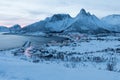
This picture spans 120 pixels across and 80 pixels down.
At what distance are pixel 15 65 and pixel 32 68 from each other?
79 cm

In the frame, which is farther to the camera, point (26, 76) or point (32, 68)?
point (32, 68)

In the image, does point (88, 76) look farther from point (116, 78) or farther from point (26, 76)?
point (26, 76)

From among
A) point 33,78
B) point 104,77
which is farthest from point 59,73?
point 104,77

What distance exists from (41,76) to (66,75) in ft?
3.25

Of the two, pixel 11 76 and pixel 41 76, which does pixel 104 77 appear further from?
pixel 11 76

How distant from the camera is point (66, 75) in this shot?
987cm

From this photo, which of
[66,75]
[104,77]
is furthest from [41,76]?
[104,77]

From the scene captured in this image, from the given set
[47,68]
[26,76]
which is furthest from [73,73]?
[26,76]

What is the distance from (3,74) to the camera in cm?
1004

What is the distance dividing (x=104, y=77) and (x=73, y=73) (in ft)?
4.07

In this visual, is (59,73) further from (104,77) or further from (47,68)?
(104,77)

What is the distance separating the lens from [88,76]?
32.6ft

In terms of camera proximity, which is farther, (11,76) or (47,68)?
(47,68)

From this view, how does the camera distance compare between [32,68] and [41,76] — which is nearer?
[41,76]
